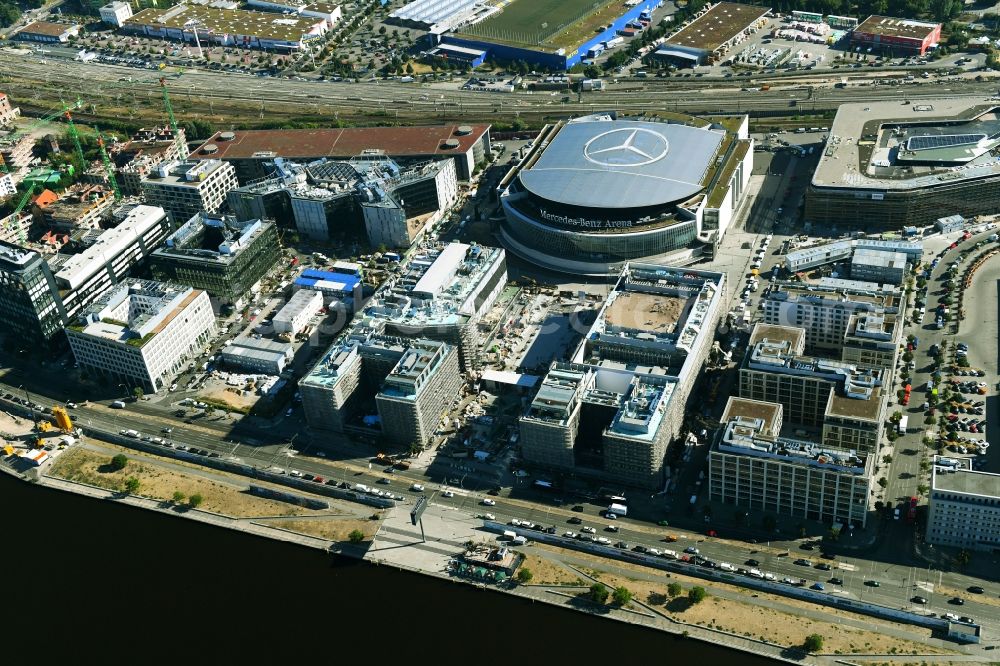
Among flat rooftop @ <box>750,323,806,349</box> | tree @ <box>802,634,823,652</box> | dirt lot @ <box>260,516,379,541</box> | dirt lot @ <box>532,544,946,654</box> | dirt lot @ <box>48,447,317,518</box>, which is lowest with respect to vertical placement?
dirt lot @ <box>48,447,317,518</box>

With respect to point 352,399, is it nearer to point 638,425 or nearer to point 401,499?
point 401,499

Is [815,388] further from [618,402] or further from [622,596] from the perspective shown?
[622,596]

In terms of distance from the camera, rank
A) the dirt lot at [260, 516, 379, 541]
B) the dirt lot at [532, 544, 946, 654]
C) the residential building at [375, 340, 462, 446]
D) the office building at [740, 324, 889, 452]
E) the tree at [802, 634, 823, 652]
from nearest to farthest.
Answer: the tree at [802, 634, 823, 652], the dirt lot at [532, 544, 946, 654], the office building at [740, 324, 889, 452], the dirt lot at [260, 516, 379, 541], the residential building at [375, 340, 462, 446]

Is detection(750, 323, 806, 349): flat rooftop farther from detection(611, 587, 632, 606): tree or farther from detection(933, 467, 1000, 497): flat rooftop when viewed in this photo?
detection(611, 587, 632, 606): tree

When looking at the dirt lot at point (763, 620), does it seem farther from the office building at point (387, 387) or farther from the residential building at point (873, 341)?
the residential building at point (873, 341)

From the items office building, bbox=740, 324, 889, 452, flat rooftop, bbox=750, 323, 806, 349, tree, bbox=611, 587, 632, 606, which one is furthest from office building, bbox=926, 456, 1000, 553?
tree, bbox=611, 587, 632, 606

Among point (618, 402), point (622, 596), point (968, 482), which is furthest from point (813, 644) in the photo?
point (618, 402)

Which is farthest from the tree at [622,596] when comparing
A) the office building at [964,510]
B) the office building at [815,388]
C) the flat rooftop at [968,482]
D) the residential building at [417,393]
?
the residential building at [417,393]
